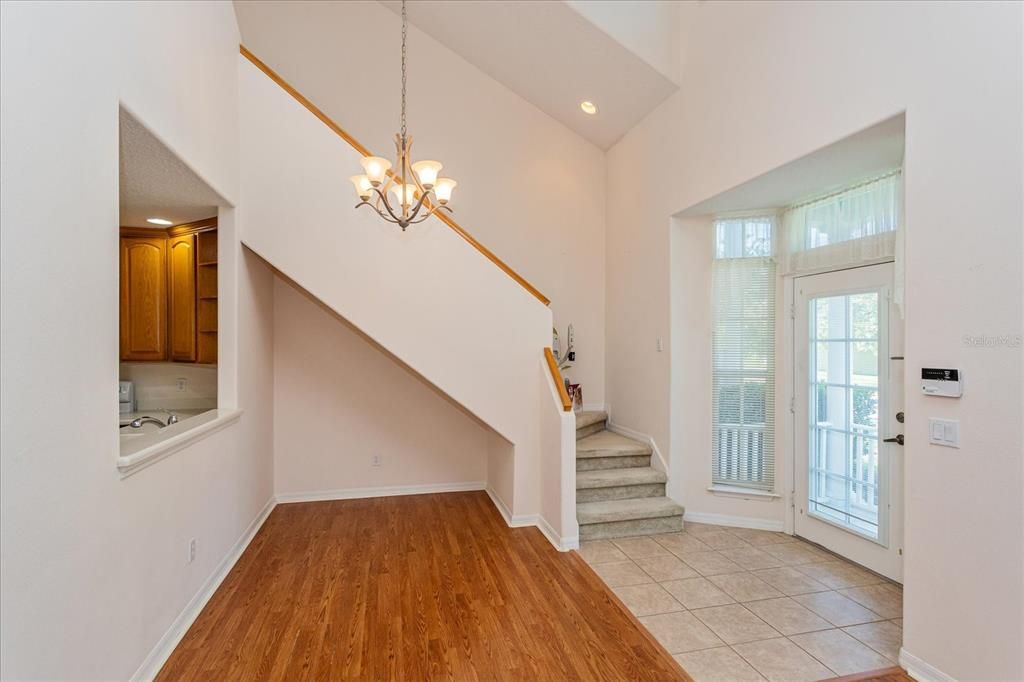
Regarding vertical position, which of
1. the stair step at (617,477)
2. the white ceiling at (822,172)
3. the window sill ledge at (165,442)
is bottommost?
the stair step at (617,477)

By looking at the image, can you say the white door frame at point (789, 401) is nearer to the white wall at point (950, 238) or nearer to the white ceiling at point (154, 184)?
the white wall at point (950, 238)

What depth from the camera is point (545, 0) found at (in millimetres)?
4117

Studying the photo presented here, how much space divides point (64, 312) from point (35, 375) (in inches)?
10.6

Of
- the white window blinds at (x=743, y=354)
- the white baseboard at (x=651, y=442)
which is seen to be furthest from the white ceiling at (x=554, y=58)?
the white baseboard at (x=651, y=442)

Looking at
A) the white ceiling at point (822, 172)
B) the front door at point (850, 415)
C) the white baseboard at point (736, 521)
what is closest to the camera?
the white ceiling at point (822, 172)

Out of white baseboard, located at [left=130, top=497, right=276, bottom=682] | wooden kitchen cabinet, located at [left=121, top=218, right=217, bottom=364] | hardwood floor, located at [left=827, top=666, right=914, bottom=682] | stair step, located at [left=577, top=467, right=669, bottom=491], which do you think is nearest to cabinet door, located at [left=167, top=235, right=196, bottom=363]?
wooden kitchen cabinet, located at [left=121, top=218, right=217, bottom=364]

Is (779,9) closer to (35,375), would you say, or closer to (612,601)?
(612,601)

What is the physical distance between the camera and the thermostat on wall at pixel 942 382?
2.26 m

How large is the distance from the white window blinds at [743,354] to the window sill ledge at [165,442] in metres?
3.89

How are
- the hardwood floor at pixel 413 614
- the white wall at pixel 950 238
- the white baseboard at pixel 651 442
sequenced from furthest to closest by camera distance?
the white baseboard at pixel 651 442 → the hardwood floor at pixel 413 614 → the white wall at pixel 950 238

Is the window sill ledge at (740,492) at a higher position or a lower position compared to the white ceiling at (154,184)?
lower

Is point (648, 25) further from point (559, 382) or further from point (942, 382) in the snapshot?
point (942, 382)

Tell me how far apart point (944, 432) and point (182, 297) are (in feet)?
17.3

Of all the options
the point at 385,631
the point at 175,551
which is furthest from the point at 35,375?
the point at 385,631
